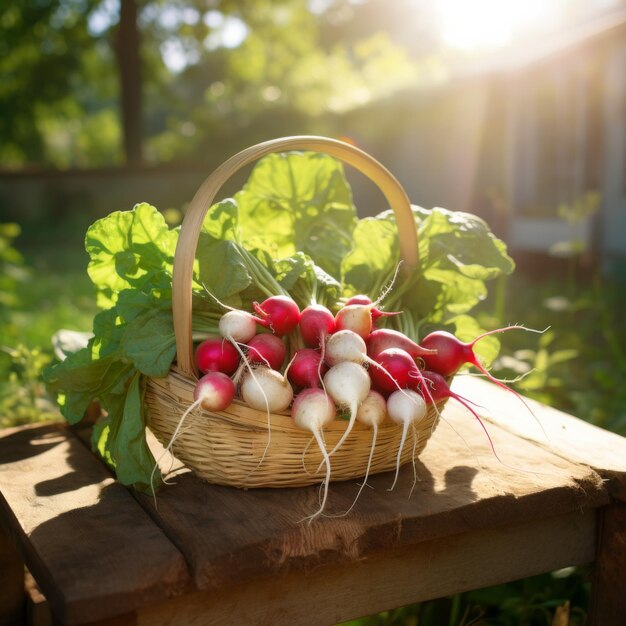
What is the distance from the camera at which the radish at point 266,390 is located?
55.8 inches

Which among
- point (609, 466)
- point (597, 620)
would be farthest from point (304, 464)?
point (597, 620)

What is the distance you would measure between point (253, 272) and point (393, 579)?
2.45 ft

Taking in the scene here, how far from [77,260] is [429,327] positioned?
31.2 feet

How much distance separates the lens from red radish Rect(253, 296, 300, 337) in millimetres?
1561

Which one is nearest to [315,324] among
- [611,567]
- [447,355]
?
[447,355]

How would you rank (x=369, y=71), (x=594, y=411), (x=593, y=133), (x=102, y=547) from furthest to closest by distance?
(x=369, y=71) < (x=593, y=133) < (x=594, y=411) < (x=102, y=547)

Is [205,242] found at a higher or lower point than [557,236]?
higher

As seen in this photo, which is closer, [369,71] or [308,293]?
[308,293]

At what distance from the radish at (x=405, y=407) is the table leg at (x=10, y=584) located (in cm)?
110

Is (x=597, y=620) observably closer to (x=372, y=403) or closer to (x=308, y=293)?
(x=372, y=403)

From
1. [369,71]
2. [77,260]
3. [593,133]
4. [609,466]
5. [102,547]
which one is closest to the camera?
[102,547]

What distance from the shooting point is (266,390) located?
1.42 m

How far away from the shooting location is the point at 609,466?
169cm

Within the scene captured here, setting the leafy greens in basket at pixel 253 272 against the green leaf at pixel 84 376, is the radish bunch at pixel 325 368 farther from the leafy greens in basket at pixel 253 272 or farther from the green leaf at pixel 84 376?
the green leaf at pixel 84 376
